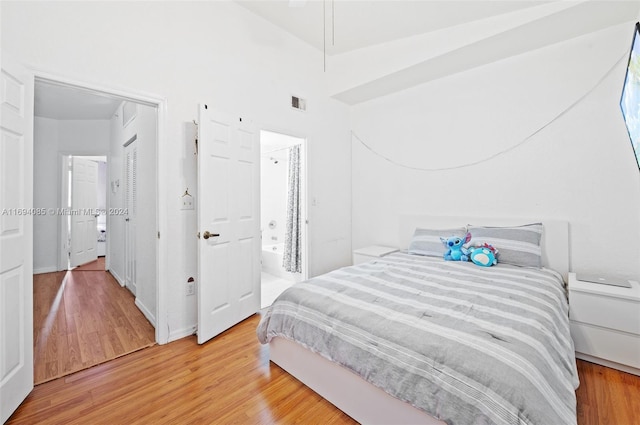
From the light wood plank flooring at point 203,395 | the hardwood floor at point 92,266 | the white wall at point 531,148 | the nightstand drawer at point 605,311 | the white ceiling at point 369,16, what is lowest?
the light wood plank flooring at point 203,395

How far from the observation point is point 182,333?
248 centimetres

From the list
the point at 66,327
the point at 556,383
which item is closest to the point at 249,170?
the point at 66,327

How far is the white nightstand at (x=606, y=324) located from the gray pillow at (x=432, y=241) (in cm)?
103

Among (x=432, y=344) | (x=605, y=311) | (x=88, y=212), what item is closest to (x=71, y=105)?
(x=88, y=212)

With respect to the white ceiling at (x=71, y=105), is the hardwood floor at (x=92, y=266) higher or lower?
lower

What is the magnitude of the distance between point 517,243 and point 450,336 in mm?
1768

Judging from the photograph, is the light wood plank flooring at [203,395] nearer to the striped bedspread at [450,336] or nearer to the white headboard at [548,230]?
the striped bedspread at [450,336]

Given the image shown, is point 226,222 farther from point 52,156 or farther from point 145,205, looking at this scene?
point 52,156

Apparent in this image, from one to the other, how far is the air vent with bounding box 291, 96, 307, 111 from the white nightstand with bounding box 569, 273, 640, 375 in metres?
3.16

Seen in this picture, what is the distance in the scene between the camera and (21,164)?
5.42ft

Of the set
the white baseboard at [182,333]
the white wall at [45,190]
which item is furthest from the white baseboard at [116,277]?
the white baseboard at [182,333]

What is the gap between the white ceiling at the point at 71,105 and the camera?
12.3 ft

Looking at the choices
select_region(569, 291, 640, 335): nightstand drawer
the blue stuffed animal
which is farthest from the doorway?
select_region(569, 291, 640, 335): nightstand drawer

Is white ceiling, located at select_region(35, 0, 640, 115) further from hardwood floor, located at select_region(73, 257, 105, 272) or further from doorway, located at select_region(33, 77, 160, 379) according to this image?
hardwood floor, located at select_region(73, 257, 105, 272)
